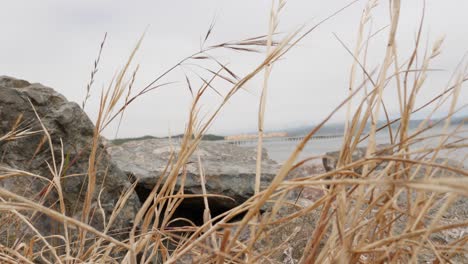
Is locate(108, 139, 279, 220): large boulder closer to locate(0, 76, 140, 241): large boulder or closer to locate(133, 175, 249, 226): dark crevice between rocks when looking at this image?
locate(133, 175, 249, 226): dark crevice between rocks

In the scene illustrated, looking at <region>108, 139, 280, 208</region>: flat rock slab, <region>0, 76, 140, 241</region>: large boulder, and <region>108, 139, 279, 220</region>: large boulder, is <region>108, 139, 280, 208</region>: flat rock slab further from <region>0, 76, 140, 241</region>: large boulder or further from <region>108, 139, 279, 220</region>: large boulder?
<region>0, 76, 140, 241</region>: large boulder

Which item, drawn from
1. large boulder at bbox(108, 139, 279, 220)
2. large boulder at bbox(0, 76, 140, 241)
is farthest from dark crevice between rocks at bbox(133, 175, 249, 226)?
large boulder at bbox(0, 76, 140, 241)

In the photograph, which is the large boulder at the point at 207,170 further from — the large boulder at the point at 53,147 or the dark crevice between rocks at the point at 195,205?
the large boulder at the point at 53,147

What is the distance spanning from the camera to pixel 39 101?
2279mm

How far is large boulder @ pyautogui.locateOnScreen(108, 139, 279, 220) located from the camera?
10.5 feet

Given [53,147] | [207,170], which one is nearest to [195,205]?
[207,170]

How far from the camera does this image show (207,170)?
10.8 ft

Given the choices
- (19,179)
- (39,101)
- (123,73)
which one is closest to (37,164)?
(19,179)

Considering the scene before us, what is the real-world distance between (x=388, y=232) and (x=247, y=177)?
8.32 ft

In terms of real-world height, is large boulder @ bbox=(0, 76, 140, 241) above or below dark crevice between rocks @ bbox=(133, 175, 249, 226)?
above

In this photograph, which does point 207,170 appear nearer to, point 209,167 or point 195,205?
point 209,167

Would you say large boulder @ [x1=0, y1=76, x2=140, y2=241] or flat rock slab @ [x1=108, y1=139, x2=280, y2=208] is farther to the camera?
flat rock slab @ [x1=108, y1=139, x2=280, y2=208]

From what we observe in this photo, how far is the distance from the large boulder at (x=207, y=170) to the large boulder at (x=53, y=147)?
0.71m

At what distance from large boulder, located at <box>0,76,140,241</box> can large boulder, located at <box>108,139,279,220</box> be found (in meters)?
0.71
